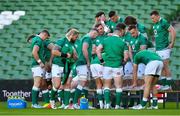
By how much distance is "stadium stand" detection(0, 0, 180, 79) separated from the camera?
86.4 ft

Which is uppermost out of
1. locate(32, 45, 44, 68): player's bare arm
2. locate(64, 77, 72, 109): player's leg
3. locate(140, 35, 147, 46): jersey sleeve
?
locate(140, 35, 147, 46): jersey sleeve

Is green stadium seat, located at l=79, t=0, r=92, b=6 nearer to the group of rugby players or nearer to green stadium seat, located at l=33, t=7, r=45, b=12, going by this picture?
green stadium seat, located at l=33, t=7, r=45, b=12

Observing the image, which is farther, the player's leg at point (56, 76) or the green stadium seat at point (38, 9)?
the green stadium seat at point (38, 9)

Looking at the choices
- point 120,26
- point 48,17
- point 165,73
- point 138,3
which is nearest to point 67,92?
point 120,26

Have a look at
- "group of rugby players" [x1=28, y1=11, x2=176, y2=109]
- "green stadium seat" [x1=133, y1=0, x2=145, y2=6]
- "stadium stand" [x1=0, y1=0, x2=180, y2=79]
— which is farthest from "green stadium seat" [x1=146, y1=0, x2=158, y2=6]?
"group of rugby players" [x1=28, y1=11, x2=176, y2=109]

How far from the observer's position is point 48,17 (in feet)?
92.0

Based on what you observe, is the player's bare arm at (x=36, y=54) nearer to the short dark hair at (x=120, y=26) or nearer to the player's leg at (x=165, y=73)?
the short dark hair at (x=120, y=26)

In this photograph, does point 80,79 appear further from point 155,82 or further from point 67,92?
point 155,82

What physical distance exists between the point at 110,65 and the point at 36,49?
2098 mm

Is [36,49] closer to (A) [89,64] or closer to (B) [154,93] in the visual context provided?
(A) [89,64]

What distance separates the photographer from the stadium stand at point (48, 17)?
26344mm

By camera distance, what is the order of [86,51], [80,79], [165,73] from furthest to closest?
1. [165,73]
2. [80,79]
3. [86,51]

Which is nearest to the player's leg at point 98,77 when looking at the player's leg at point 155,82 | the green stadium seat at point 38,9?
the player's leg at point 155,82

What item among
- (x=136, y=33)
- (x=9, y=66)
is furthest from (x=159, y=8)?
(x=136, y=33)
